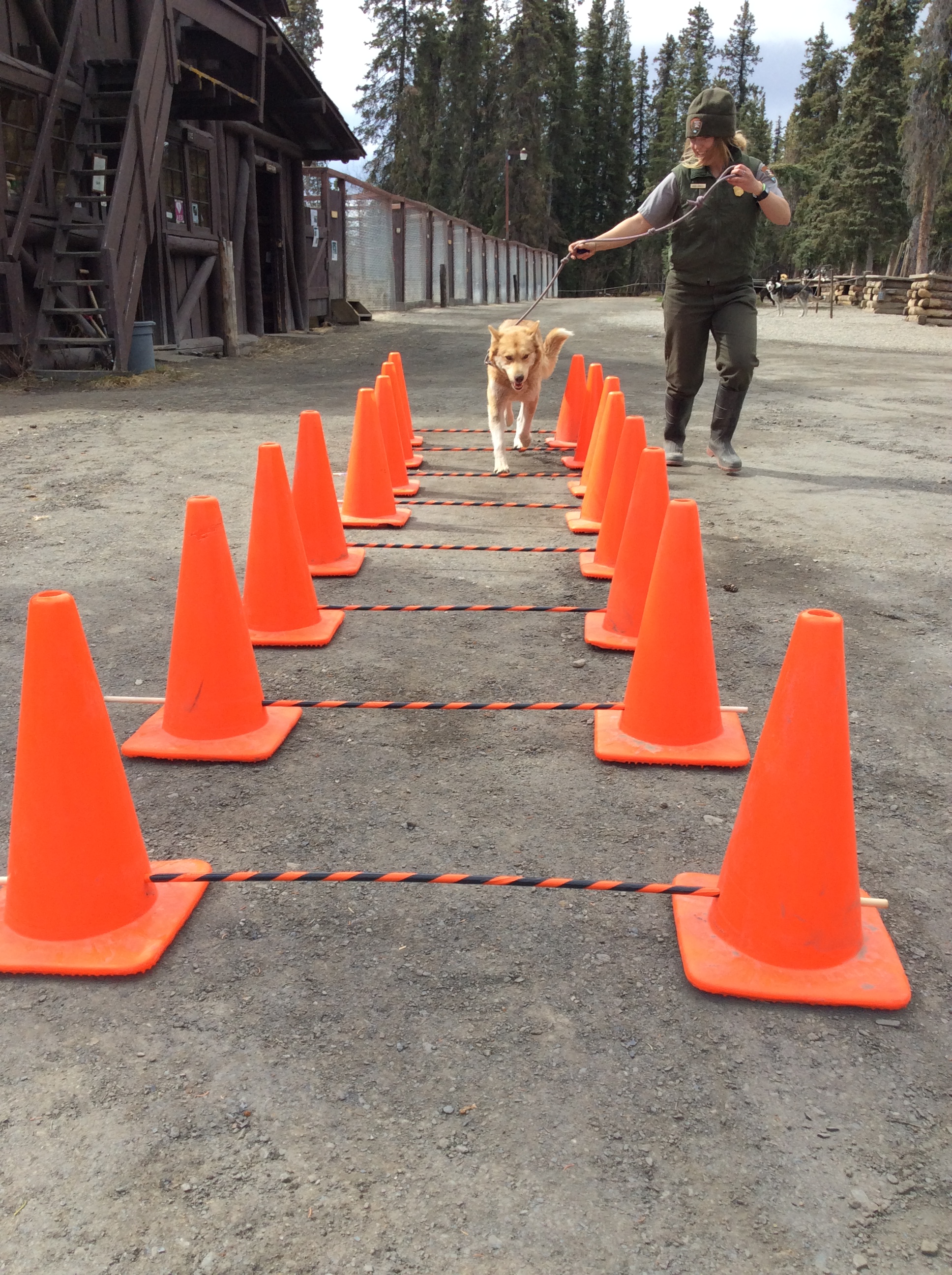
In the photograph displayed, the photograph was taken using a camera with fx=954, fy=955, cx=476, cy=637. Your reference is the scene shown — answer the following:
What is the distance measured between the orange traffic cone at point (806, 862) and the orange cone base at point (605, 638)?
166 cm

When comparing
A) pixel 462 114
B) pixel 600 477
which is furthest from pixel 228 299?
pixel 462 114

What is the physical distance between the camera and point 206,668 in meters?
3.08

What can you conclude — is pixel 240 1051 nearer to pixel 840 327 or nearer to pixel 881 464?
pixel 881 464

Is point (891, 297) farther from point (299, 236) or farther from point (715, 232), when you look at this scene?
point (715, 232)

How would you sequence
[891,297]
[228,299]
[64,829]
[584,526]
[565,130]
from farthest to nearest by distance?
[565,130], [891,297], [228,299], [584,526], [64,829]

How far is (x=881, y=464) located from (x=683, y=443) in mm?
1590

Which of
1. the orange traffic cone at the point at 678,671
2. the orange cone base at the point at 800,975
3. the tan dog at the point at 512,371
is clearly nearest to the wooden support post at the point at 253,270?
the tan dog at the point at 512,371

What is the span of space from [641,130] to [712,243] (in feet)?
306

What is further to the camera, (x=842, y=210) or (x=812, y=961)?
(x=842, y=210)

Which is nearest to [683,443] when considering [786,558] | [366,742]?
[786,558]

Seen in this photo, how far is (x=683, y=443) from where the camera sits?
7512 millimetres

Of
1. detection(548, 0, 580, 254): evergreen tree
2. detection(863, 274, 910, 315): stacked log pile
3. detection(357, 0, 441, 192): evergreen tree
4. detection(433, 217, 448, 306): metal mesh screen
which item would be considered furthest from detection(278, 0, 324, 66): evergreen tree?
detection(863, 274, 910, 315): stacked log pile

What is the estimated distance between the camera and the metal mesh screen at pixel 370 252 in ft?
86.2

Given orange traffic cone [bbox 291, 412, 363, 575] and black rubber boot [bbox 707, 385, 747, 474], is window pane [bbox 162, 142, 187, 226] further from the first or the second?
orange traffic cone [bbox 291, 412, 363, 575]
